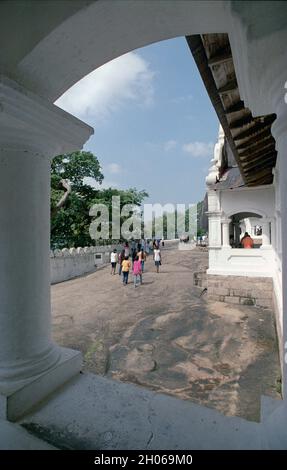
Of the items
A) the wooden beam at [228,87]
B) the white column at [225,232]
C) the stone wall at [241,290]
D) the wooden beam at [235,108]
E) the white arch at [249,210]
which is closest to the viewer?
the wooden beam at [228,87]

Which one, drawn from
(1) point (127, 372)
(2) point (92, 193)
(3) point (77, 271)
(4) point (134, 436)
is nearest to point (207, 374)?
(1) point (127, 372)

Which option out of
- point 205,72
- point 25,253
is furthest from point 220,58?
point 25,253

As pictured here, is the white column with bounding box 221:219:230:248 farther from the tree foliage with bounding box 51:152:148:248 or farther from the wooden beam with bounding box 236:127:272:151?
the tree foliage with bounding box 51:152:148:248

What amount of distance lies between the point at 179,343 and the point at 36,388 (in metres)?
4.67

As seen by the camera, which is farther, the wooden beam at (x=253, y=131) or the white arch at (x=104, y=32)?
the wooden beam at (x=253, y=131)

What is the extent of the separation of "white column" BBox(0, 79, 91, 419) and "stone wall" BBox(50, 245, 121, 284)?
12.1 m

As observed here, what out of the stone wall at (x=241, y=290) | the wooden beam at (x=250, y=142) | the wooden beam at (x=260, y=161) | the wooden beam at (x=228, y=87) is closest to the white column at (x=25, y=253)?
the wooden beam at (x=228, y=87)

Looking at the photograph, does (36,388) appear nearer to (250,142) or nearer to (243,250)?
(250,142)

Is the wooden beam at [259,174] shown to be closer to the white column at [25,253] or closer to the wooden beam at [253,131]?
the wooden beam at [253,131]

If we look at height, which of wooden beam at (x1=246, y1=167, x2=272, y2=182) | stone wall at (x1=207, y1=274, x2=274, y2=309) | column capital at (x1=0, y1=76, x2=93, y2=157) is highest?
wooden beam at (x1=246, y1=167, x2=272, y2=182)

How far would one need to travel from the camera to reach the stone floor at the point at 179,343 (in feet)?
13.2

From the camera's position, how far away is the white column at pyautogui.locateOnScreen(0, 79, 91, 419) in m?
1.42

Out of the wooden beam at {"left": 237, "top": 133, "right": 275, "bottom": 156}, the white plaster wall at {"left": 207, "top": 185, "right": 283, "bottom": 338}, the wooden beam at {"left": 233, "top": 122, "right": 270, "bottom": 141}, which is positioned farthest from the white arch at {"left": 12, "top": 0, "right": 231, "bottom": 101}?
the white plaster wall at {"left": 207, "top": 185, "right": 283, "bottom": 338}

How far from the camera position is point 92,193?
1905cm
